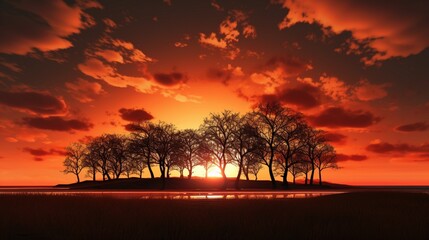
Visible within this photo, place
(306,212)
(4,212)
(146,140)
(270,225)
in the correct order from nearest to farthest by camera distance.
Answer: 1. (270,225)
2. (4,212)
3. (306,212)
4. (146,140)

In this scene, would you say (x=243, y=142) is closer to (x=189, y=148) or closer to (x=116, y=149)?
(x=189, y=148)

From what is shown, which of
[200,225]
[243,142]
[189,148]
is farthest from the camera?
[189,148]

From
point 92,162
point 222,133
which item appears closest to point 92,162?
point 92,162

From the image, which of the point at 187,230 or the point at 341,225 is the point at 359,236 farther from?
the point at 187,230

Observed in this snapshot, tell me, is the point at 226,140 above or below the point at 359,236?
above

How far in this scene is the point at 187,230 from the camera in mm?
10164

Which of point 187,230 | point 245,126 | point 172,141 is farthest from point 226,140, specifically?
point 187,230

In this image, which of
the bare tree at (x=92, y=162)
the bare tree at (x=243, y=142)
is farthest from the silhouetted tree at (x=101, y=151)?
the bare tree at (x=243, y=142)

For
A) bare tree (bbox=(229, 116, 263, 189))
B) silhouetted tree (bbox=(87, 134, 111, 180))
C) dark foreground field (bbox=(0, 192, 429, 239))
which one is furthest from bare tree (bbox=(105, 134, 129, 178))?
dark foreground field (bbox=(0, 192, 429, 239))

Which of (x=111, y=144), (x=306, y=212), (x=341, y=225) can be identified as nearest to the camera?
(x=341, y=225)

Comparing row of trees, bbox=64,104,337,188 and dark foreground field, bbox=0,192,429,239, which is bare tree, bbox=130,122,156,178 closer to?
row of trees, bbox=64,104,337,188

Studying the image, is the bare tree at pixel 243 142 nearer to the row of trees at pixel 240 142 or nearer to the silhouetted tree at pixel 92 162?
the row of trees at pixel 240 142

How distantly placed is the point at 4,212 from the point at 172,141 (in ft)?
207

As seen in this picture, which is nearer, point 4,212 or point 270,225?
point 270,225
